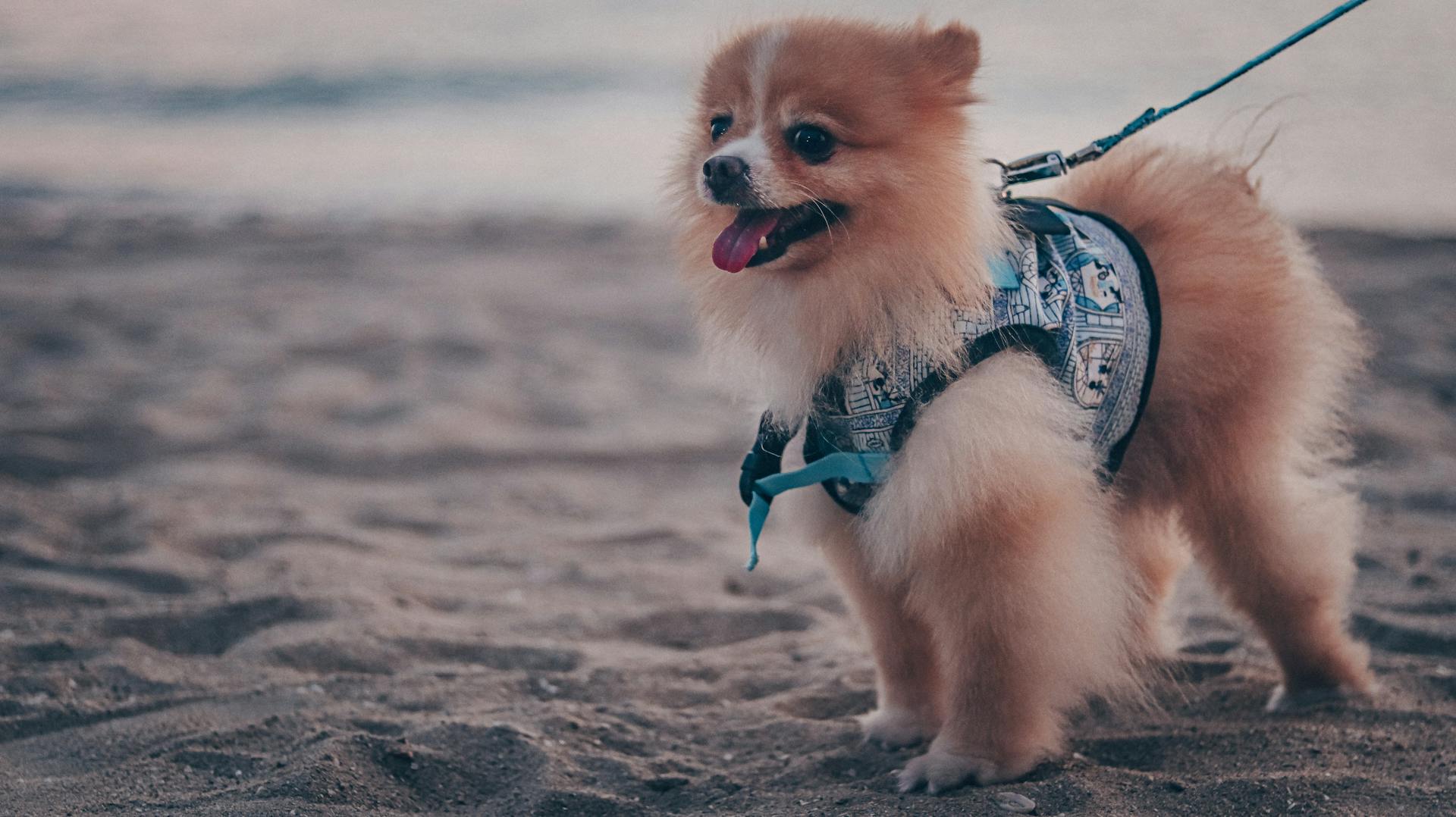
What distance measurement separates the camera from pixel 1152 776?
2307mm

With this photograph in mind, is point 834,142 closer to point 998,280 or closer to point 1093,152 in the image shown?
point 998,280

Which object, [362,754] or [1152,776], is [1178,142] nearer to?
[1152,776]

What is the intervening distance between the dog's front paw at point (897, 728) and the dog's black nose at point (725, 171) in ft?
4.23

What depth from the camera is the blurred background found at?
94.8 inches

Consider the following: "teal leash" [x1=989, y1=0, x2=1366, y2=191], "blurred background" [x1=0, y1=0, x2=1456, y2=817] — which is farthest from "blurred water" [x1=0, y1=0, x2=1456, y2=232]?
"teal leash" [x1=989, y1=0, x2=1366, y2=191]

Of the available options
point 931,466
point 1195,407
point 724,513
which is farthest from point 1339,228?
point 931,466

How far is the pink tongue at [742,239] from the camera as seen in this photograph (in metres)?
2.20

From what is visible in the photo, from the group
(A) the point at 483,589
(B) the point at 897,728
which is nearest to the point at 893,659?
(B) the point at 897,728

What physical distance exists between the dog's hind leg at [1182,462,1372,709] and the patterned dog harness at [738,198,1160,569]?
325mm

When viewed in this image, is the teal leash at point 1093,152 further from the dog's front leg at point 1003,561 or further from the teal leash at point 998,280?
the dog's front leg at point 1003,561

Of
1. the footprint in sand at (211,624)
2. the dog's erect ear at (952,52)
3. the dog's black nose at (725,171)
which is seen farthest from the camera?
the footprint in sand at (211,624)

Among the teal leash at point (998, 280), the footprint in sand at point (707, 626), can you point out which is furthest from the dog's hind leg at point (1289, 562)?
the footprint in sand at point (707, 626)

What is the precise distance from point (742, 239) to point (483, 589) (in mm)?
1867

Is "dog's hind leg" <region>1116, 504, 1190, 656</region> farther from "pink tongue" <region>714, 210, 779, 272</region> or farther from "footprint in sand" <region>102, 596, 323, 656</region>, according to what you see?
"footprint in sand" <region>102, 596, 323, 656</region>
